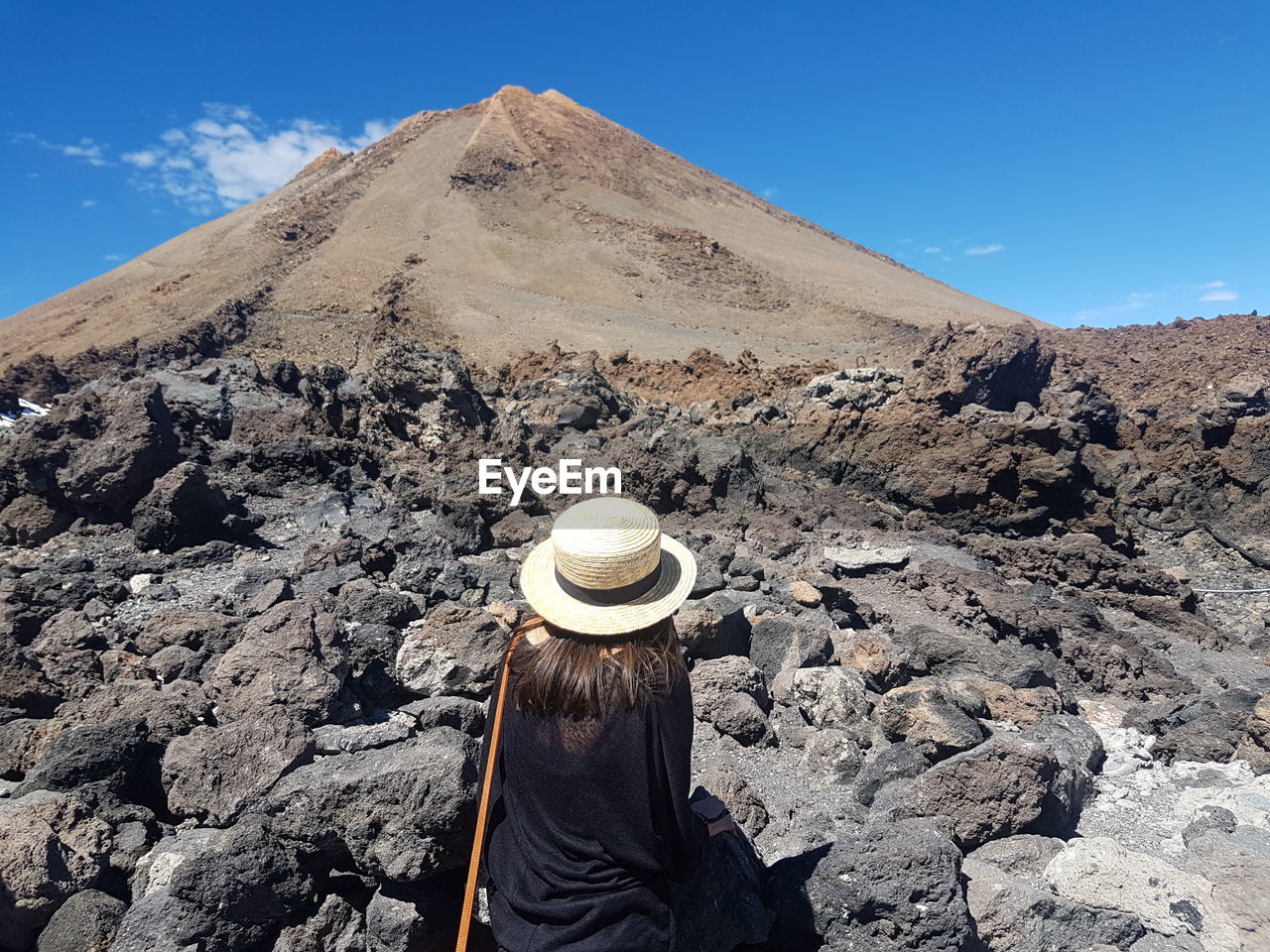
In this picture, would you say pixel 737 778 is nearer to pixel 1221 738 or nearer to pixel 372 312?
pixel 1221 738

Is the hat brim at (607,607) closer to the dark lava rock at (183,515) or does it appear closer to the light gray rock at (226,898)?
the light gray rock at (226,898)

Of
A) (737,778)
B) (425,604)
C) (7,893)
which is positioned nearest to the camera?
(7,893)

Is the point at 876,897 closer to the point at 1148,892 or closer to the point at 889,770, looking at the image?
the point at 1148,892

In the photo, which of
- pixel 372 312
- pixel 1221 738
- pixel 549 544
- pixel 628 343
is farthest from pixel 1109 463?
pixel 372 312

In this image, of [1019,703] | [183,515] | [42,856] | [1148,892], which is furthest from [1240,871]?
[183,515]

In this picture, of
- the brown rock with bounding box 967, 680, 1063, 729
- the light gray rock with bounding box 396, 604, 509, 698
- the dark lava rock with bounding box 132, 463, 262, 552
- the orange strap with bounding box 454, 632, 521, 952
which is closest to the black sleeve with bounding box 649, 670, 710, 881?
the orange strap with bounding box 454, 632, 521, 952

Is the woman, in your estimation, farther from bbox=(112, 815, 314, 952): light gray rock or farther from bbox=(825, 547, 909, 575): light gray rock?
bbox=(825, 547, 909, 575): light gray rock

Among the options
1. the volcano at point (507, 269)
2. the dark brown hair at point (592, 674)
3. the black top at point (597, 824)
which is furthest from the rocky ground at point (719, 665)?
the volcano at point (507, 269)
